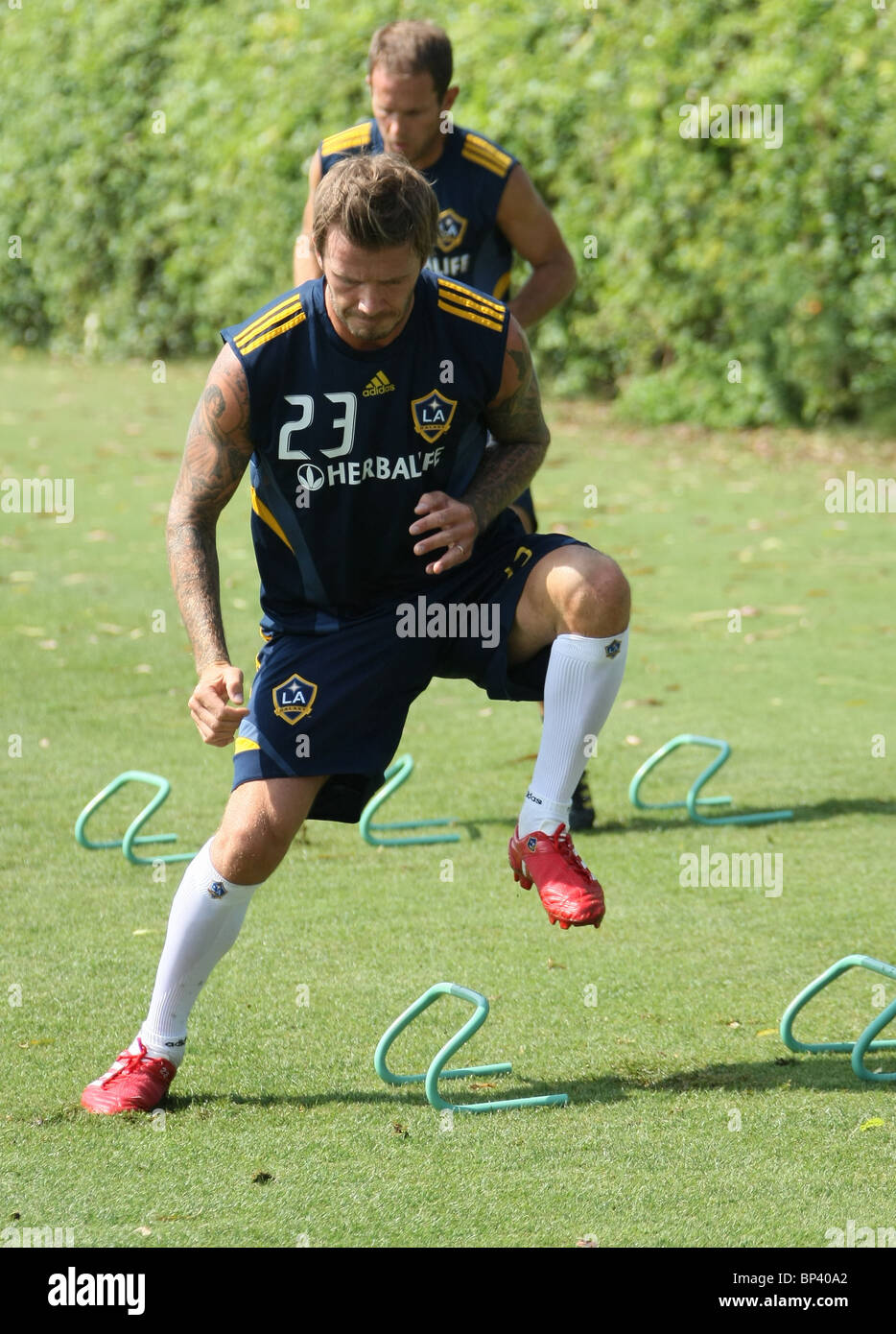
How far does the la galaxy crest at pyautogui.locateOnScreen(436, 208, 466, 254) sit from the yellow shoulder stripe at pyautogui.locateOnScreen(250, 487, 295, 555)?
7.05 feet

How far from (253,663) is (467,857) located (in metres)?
2.77

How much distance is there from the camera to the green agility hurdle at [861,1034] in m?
3.97

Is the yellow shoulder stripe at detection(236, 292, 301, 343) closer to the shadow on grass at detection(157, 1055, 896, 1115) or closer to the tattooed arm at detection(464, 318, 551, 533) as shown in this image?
the tattooed arm at detection(464, 318, 551, 533)

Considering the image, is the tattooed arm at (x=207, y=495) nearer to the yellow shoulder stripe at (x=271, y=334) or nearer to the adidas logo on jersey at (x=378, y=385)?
the yellow shoulder stripe at (x=271, y=334)

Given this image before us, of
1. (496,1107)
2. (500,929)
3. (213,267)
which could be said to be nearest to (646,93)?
(213,267)

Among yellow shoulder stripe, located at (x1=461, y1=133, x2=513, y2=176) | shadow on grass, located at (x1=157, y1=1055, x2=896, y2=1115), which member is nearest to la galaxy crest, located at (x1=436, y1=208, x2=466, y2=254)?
yellow shoulder stripe, located at (x1=461, y1=133, x2=513, y2=176)

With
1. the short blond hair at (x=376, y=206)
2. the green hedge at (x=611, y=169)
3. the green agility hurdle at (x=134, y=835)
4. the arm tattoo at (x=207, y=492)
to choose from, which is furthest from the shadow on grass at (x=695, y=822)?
the green hedge at (x=611, y=169)

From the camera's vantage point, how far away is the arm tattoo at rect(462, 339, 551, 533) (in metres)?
4.08

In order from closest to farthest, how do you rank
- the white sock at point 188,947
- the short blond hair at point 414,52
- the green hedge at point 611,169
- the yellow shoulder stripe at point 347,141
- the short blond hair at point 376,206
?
the short blond hair at point 376,206 → the white sock at point 188,947 → the short blond hair at point 414,52 → the yellow shoulder stripe at point 347,141 → the green hedge at point 611,169

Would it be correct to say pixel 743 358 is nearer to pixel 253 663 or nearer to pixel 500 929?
pixel 253 663

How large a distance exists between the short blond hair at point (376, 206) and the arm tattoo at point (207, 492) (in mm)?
397

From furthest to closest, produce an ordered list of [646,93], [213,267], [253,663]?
[213,267] < [646,93] < [253,663]

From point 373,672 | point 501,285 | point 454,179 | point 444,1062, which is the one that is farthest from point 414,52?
point 444,1062

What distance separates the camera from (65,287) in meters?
21.6
